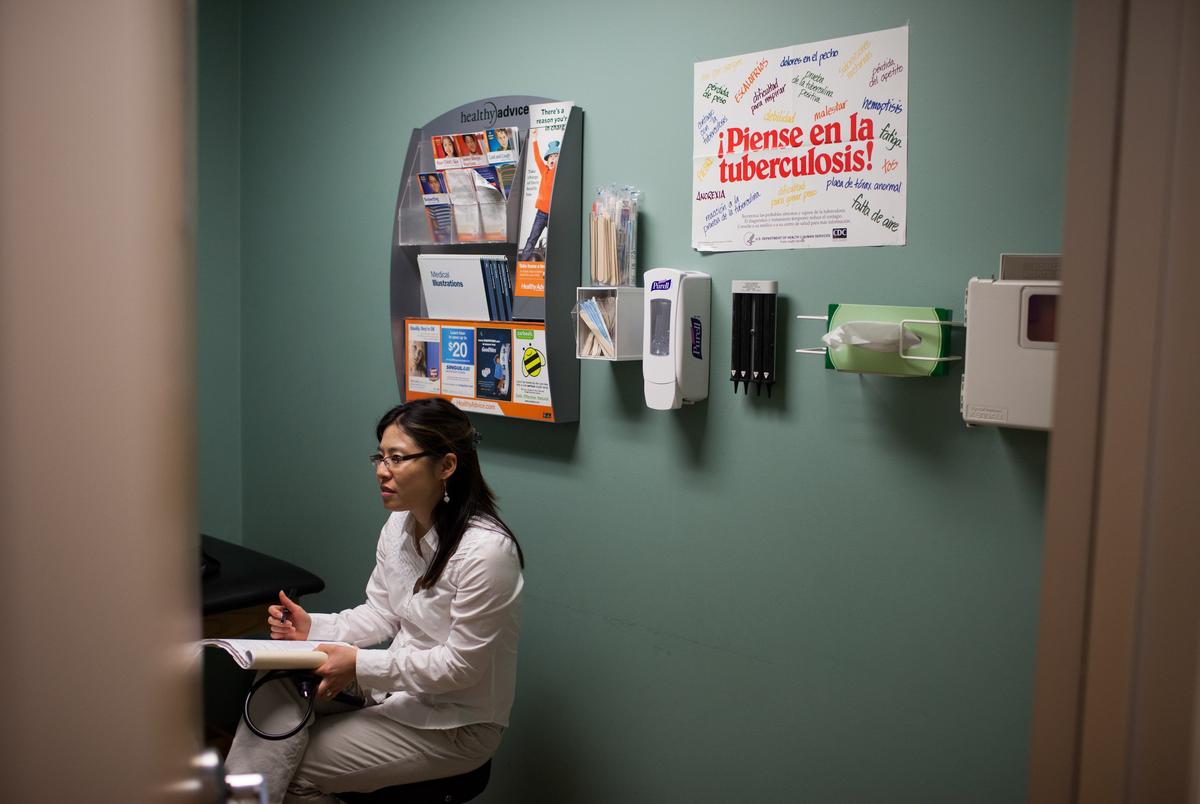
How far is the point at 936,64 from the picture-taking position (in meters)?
2.09

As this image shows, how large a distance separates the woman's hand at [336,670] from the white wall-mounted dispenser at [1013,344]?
148 centimetres

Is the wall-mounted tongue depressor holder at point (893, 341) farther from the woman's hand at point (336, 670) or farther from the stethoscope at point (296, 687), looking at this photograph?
the stethoscope at point (296, 687)

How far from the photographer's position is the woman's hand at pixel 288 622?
2.54 meters

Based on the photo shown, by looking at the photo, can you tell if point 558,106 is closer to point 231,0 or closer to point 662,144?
point 662,144

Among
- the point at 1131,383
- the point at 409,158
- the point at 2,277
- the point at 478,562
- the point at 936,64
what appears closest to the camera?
the point at 2,277

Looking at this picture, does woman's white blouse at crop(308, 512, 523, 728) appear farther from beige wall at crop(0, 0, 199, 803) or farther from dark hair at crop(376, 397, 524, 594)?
beige wall at crop(0, 0, 199, 803)

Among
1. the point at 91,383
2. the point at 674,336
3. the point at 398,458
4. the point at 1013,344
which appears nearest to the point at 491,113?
the point at 674,336

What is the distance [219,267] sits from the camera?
3.88 meters

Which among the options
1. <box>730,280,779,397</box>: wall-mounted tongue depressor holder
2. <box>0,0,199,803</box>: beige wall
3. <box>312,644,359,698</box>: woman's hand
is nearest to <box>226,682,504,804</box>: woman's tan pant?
<box>312,644,359,698</box>: woman's hand

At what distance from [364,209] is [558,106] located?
0.98 metres

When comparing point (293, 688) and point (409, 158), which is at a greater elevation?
point (409, 158)

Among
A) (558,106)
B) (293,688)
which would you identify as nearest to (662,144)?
(558,106)

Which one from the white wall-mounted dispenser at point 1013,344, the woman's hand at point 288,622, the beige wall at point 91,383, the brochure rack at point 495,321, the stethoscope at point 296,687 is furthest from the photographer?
the brochure rack at point 495,321

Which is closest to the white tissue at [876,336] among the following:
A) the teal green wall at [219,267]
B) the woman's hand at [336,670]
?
the woman's hand at [336,670]
